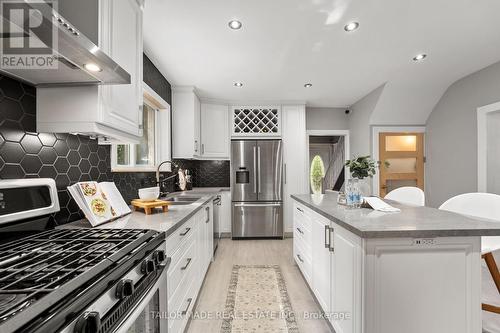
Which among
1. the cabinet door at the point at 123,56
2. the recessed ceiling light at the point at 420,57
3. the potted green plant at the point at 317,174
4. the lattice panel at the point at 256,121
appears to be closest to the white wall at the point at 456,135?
the recessed ceiling light at the point at 420,57

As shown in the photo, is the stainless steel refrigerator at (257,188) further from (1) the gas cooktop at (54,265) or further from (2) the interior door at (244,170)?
(1) the gas cooktop at (54,265)

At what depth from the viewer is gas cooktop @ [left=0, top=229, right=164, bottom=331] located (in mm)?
534

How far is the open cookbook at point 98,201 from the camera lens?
4.31 ft

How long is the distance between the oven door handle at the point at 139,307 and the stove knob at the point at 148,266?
0.09m

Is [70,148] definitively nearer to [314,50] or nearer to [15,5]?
[15,5]

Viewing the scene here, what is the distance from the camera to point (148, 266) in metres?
1.00

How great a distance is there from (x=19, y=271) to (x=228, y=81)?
3.10 meters

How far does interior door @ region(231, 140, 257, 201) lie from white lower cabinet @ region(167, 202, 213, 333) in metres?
1.89

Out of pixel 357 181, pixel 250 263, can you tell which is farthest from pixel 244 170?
pixel 357 181

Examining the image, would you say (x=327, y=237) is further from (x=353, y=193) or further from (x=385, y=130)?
(x=385, y=130)

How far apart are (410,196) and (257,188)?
2320 millimetres

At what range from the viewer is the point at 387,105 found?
12.5 ft

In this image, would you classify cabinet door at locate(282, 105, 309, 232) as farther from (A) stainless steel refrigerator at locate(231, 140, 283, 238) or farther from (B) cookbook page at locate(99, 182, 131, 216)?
(B) cookbook page at locate(99, 182, 131, 216)


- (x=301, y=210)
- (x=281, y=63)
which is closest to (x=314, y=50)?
(x=281, y=63)
